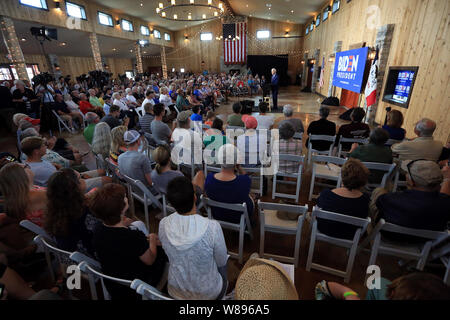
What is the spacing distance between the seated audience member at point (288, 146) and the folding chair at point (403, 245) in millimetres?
1186

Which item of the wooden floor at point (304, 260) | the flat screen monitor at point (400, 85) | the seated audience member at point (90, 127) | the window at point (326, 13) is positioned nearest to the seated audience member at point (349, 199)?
the wooden floor at point (304, 260)

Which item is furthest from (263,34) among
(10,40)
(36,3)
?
(10,40)

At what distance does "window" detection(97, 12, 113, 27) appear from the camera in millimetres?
10613

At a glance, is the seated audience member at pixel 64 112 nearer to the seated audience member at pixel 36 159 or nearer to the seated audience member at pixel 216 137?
the seated audience member at pixel 36 159

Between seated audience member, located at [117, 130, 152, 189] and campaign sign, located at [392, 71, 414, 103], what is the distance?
524cm

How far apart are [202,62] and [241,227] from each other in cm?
1875

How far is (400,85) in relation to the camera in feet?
15.7

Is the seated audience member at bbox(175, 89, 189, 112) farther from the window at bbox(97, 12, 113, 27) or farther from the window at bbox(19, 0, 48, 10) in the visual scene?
the window at bbox(97, 12, 113, 27)

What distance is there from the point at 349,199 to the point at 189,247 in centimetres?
121

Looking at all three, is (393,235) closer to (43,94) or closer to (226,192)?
(226,192)

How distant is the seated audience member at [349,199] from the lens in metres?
1.56

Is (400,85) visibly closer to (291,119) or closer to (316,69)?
(291,119)

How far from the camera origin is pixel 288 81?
1753 cm

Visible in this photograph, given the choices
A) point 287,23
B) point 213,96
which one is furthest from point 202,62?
point 213,96
